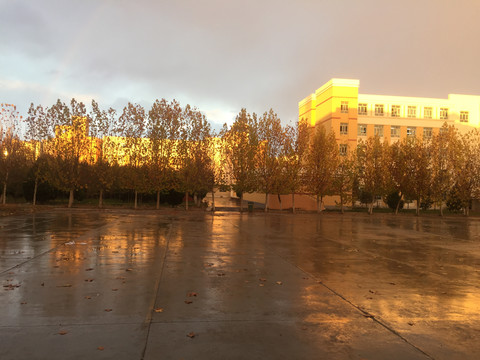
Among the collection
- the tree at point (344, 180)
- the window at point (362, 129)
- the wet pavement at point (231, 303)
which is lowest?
the wet pavement at point (231, 303)

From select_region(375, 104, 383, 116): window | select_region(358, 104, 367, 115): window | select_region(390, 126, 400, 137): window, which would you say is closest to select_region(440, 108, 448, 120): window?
select_region(390, 126, 400, 137): window

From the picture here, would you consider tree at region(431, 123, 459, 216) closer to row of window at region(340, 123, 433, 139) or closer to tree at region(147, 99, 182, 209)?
row of window at region(340, 123, 433, 139)

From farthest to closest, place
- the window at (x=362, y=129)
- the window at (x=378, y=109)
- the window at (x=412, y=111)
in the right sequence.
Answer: the window at (x=412, y=111) → the window at (x=378, y=109) → the window at (x=362, y=129)

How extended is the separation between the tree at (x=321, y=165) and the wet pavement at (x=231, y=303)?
25.5 m

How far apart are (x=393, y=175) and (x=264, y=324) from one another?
38950 millimetres

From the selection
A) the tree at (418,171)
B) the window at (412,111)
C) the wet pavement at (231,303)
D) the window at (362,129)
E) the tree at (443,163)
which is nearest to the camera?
the wet pavement at (231,303)

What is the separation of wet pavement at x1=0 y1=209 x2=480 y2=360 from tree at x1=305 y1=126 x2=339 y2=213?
25519mm

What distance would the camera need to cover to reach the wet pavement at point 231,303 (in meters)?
4.68

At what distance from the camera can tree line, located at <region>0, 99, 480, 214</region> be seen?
34.2 m

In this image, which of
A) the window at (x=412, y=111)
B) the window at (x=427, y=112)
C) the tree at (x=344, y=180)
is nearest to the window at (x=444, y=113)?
the window at (x=427, y=112)

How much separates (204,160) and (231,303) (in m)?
30.4

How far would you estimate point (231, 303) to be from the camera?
651 centimetres

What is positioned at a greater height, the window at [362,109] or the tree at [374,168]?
the window at [362,109]

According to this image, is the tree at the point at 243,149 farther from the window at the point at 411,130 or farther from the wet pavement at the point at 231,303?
the window at the point at 411,130
